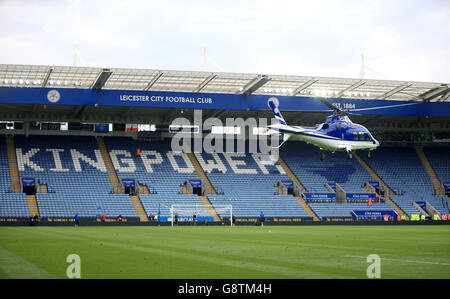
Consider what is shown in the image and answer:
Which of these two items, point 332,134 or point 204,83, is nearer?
point 332,134

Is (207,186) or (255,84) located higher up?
(255,84)

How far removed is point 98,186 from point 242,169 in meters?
16.0

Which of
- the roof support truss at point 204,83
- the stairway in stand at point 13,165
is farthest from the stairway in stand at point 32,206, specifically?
the roof support truss at point 204,83

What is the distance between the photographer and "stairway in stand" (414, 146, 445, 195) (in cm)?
6544

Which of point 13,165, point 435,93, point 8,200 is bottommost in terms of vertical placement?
point 8,200

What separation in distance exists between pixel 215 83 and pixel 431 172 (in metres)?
29.8

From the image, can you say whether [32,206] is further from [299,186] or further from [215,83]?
[299,186]

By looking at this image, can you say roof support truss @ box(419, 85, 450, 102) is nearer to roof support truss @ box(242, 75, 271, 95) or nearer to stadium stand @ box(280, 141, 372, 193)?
stadium stand @ box(280, 141, 372, 193)

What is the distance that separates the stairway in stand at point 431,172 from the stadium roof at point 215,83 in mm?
10370

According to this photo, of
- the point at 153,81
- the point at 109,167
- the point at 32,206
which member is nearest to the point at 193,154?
the point at 109,167

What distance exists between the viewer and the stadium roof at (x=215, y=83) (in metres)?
50.2

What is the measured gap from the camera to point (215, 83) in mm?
55281
